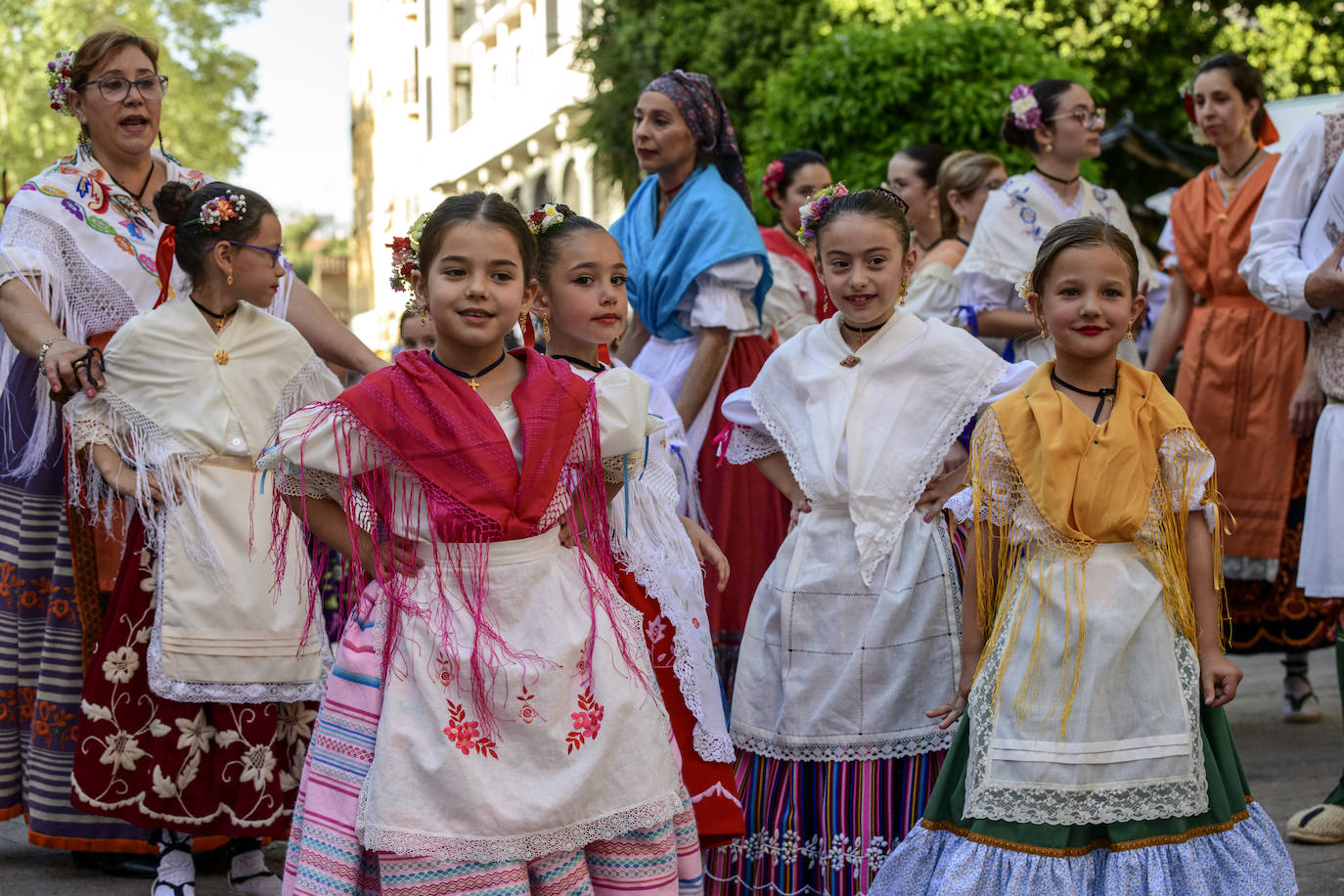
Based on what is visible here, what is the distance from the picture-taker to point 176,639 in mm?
3908

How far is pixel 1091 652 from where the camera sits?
3119mm

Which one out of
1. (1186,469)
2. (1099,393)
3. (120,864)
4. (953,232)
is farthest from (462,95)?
(1186,469)

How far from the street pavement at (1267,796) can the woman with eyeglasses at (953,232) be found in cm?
182

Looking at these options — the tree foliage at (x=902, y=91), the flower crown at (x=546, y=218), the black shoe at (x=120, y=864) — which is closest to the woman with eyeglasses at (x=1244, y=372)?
the flower crown at (x=546, y=218)

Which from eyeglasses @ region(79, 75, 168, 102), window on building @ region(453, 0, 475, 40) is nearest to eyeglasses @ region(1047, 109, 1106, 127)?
eyeglasses @ region(79, 75, 168, 102)

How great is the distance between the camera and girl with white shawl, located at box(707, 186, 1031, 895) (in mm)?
3648

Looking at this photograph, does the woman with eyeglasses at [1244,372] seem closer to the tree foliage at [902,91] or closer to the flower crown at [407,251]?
the flower crown at [407,251]

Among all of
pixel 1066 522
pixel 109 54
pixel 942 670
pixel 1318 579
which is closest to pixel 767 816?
pixel 942 670

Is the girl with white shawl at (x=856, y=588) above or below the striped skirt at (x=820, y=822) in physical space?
above

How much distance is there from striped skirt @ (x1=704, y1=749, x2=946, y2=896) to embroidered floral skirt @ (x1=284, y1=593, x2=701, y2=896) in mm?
755

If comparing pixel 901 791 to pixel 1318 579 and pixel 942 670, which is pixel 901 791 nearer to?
pixel 942 670

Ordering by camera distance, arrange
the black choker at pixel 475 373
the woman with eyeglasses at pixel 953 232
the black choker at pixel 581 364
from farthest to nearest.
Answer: the woman with eyeglasses at pixel 953 232 → the black choker at pixel 581 364 → the black choker at pixel 475 373

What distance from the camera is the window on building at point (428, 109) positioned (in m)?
36.0

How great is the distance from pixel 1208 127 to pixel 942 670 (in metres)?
2.92
